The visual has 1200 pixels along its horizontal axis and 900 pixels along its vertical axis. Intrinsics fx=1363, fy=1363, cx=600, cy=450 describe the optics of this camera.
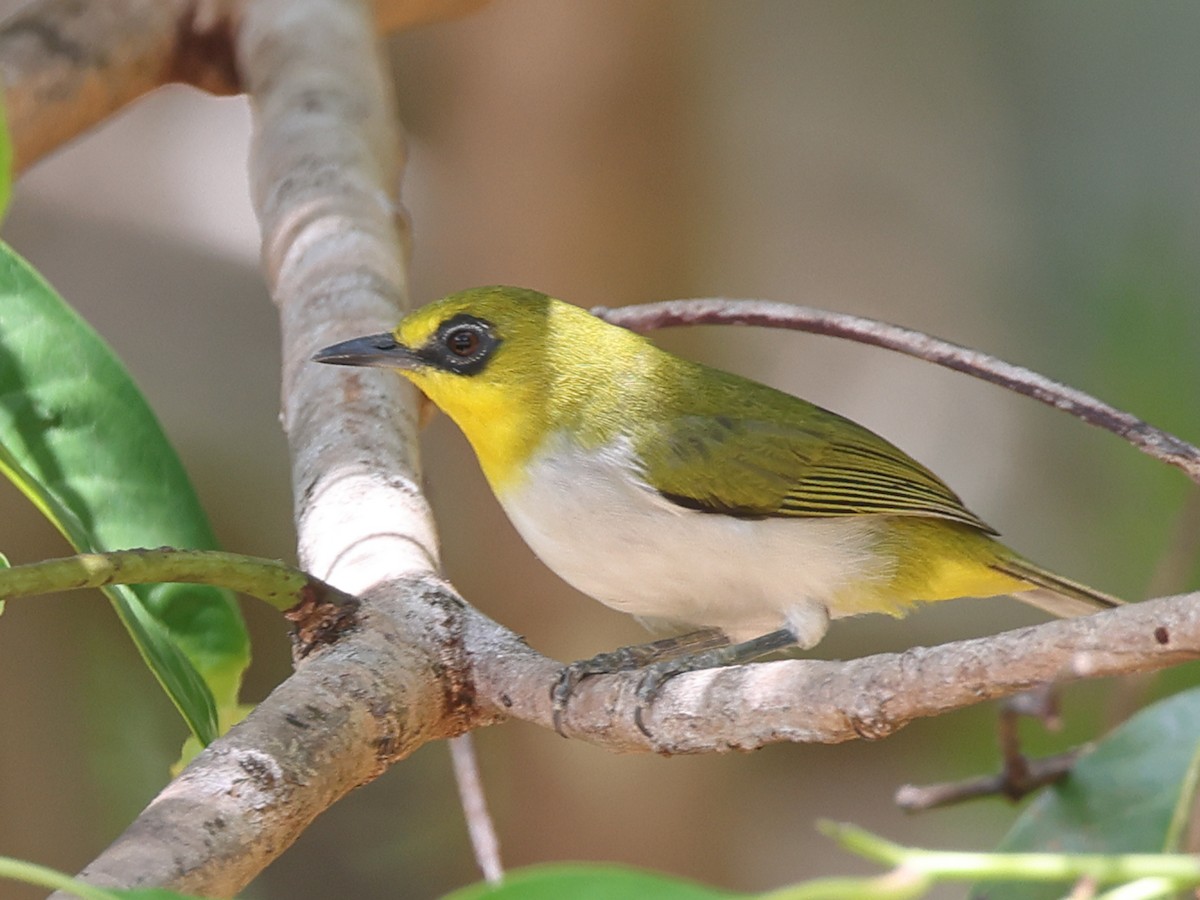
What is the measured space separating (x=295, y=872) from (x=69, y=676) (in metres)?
2.04

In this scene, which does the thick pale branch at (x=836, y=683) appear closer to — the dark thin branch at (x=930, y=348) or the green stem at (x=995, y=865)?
the green stem at (x=995, y=865)

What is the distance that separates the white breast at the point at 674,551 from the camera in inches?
107

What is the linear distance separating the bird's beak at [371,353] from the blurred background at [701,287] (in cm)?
212

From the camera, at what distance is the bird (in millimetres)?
2748

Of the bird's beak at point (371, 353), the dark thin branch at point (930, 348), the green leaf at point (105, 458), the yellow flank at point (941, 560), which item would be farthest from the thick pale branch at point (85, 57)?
the yellow flank at point (941, 560)

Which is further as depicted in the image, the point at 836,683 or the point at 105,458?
the point at 105,458

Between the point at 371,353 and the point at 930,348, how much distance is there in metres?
1.12

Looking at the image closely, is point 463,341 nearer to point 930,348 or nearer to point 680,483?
point 680,483

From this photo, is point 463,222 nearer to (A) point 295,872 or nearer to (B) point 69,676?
(B) point 69,676

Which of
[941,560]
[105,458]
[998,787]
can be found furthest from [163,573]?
[941,560]

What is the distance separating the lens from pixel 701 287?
5.89 m

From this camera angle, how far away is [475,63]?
18.4 ft

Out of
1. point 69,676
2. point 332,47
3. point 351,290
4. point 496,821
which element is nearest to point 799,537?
point 351,290

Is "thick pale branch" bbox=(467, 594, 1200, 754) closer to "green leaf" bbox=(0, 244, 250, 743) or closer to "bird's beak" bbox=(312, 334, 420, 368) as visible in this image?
"green leaf" bbox=(0, 244, 250, 743)
